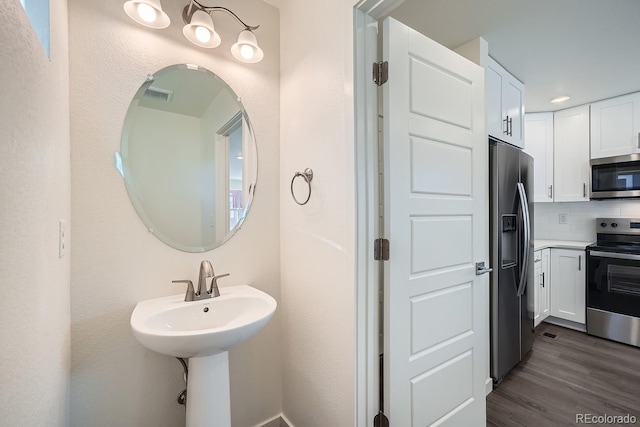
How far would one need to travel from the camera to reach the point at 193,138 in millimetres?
1413

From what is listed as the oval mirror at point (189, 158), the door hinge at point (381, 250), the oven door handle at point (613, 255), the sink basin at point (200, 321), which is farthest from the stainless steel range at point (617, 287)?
the oval mirror at point (189, 158)

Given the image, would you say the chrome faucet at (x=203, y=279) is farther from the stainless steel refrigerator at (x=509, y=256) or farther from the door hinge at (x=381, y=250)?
the stainless steel refrigerator at (x=509, y=256)

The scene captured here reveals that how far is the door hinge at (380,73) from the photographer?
1152 millimetres

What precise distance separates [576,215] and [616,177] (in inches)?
25.7

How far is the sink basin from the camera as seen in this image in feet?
3.05

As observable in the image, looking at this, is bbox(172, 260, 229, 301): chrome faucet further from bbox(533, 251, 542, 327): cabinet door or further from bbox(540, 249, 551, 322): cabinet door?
bbox(540, 249, 551, 322): cabinet door

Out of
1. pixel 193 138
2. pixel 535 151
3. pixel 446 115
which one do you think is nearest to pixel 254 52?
pixel 193 138

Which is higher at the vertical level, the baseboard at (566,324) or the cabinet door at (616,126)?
the cabinet door at (616,126)

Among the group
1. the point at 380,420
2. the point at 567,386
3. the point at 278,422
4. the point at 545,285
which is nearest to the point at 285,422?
the point at 278,422

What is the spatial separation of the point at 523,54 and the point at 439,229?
1.80 metres

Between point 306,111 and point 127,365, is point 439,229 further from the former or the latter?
point 127,365

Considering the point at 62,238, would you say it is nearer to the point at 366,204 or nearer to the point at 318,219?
the point at 318,219

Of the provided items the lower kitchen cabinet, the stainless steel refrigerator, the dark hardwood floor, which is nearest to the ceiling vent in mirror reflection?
the stainless steel refrigerator

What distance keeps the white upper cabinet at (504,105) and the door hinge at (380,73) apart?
1.25 metres
